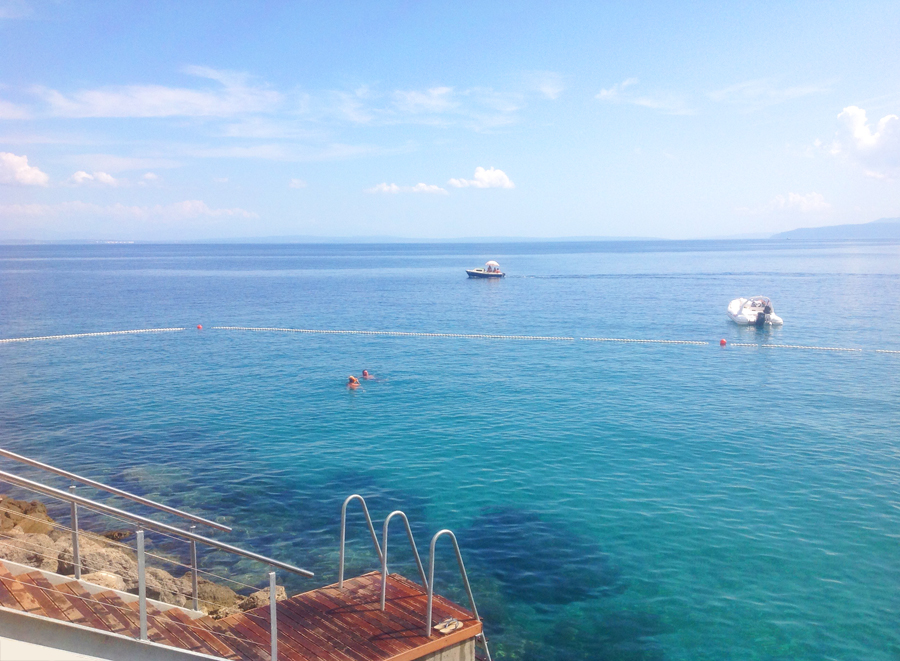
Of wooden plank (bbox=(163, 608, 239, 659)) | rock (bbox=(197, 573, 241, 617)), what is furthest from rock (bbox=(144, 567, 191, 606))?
wooden plank (bbox=(163, 608, 239, 659))

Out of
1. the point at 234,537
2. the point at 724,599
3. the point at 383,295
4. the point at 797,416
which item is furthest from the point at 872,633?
the point at 383,295

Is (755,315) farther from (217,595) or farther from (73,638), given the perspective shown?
(73,638)

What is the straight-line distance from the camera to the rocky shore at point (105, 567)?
430 inches

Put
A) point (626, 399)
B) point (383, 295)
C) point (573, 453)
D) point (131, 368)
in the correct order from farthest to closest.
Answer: point (383, 295)
point (131, 368)
point (626, 399)
point (573, 453)

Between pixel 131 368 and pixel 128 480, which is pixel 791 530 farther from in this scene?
pixel 131 368

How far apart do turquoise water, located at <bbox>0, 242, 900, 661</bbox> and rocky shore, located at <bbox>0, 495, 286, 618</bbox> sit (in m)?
2.70

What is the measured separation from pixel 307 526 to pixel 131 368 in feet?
91.1

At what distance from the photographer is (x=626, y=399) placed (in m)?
33.0

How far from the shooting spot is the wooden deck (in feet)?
25.1

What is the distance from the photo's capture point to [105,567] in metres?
11.9

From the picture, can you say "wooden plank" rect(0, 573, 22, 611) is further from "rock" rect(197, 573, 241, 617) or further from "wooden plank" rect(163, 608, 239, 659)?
"rock" rect(197, 573, 241, 617)

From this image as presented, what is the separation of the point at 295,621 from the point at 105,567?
15.0 ft

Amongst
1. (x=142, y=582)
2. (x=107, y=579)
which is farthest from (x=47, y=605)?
(x=107, y=579)

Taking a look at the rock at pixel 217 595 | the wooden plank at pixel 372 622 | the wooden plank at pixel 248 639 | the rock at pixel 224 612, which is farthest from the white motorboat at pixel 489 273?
the wooden plank at pixel 248 639
